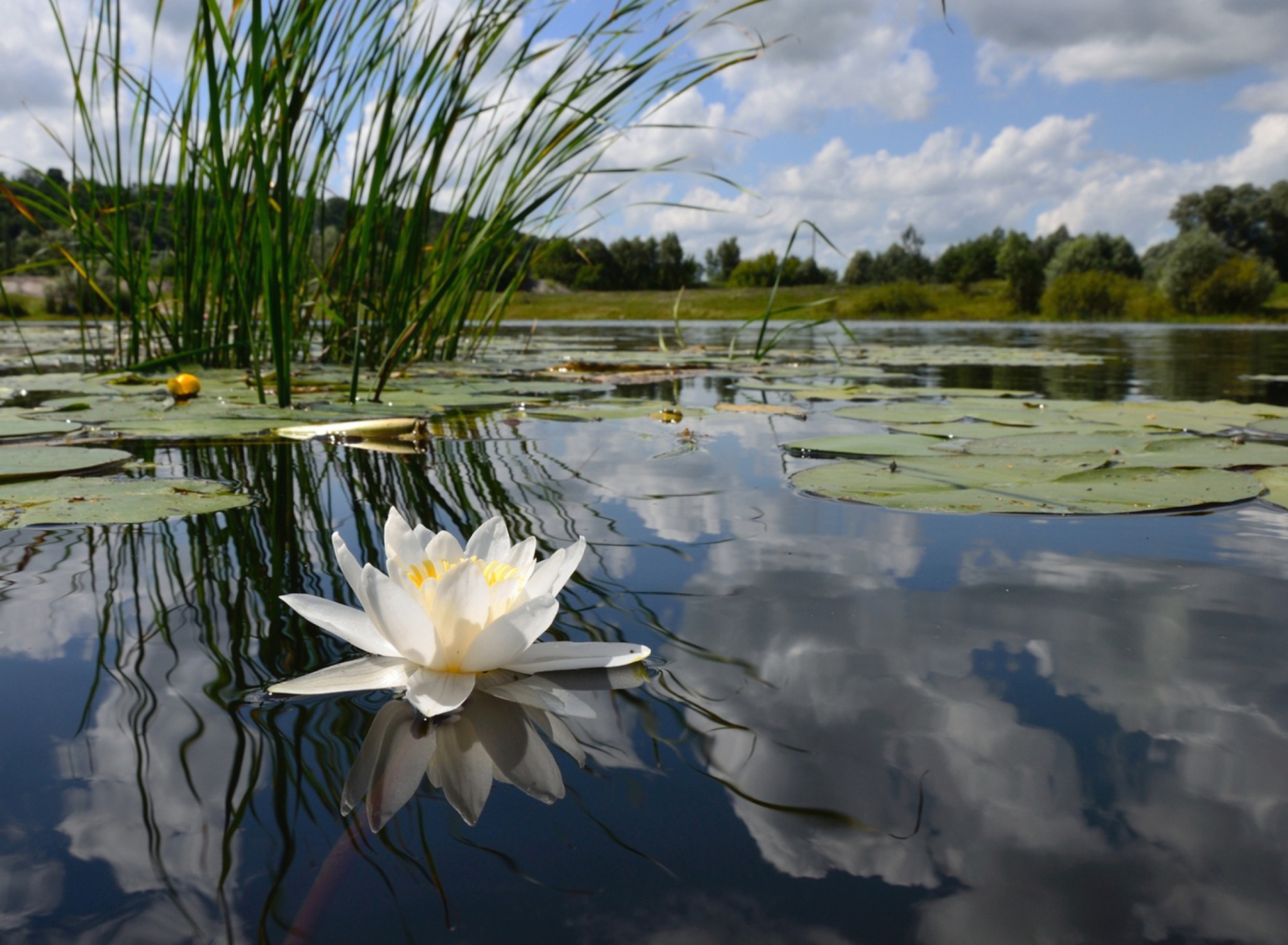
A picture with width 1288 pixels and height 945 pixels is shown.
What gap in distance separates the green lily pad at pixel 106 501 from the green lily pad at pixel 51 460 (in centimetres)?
3

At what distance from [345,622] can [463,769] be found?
0.16m

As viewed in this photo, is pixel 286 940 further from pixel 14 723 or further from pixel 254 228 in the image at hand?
pixel 254 228

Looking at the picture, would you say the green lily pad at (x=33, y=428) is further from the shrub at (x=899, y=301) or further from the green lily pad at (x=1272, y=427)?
the shrub at (x=899, y=301)

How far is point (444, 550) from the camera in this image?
63cm

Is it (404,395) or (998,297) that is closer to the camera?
(404,395)

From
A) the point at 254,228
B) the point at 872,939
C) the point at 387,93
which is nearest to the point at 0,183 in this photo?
the point at 254,228

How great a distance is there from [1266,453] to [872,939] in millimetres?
1494

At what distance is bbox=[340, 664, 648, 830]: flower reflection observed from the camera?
447 mm

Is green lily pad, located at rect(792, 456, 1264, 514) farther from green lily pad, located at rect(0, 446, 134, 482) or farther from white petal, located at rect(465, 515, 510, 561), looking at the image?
green lily pad, located at rect(0, 446, 134, 482)

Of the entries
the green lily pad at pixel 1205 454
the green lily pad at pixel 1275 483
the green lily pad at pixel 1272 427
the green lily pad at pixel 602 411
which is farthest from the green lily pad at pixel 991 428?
the green lily pad at pixel 602 411

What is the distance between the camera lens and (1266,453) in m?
1.47

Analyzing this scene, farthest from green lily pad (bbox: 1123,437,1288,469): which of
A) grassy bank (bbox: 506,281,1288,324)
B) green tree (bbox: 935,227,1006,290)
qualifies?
green tree (bbox: 935,227,1006,290)

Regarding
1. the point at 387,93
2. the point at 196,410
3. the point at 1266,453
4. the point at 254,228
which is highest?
the point at 387,93

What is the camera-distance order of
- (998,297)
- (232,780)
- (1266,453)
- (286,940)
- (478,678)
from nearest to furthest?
(286,940) < (232,780) < (478,678) < (1266,453) < (998,297)
